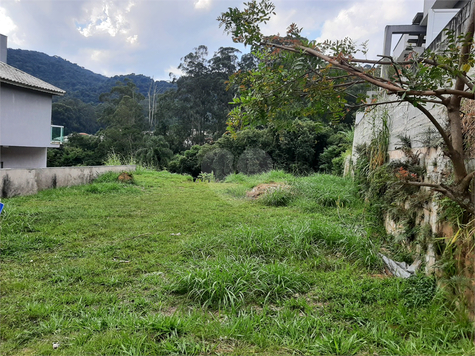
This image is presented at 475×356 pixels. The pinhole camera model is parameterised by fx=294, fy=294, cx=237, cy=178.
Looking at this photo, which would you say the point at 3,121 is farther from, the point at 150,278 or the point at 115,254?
the point at 150,278

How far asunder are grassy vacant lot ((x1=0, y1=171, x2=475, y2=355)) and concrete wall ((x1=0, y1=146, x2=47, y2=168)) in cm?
926

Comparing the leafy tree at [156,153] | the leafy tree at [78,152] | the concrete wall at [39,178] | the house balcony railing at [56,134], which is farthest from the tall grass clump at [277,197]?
the leafy tree at [78,152]

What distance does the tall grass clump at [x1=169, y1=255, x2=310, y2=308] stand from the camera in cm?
206

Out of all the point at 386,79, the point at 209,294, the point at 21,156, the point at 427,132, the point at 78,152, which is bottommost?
the point at 209,294

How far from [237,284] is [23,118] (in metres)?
11.9

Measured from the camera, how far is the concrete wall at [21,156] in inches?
438

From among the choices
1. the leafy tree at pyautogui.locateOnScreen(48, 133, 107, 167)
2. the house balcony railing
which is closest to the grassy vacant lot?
the house balcony railing

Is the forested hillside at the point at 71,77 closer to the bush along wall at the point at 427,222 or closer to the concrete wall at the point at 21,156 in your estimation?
the concrete wall at the point at 21,156

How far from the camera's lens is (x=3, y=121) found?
9953 millimetres

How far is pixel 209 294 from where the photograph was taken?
2072 millimetres

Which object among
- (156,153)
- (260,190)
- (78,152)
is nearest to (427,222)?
(260,190)

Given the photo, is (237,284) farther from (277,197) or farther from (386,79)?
(277,197)

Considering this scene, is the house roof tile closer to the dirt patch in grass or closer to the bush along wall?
the dirt patch in grass

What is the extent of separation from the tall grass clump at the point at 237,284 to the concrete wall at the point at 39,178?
4.93 metres
